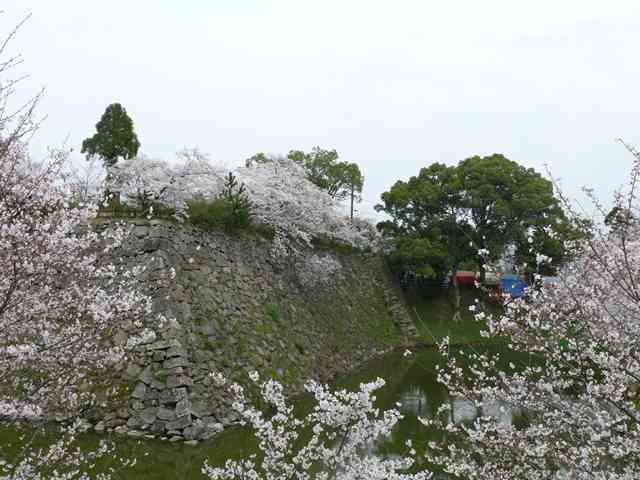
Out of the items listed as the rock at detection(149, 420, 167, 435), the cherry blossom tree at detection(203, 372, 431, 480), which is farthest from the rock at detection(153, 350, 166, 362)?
the cherry blossom tree at detection(203, 372, 431, 480)

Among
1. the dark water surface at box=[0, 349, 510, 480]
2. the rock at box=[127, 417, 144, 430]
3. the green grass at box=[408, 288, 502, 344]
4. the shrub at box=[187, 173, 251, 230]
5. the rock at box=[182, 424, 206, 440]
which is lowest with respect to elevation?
the dark water surface at box=[0, 349, 510, 480]

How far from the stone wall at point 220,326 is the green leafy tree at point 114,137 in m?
6.27

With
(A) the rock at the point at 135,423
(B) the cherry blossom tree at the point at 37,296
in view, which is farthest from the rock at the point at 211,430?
(B) the cherry blossom tree at the point at 37,296

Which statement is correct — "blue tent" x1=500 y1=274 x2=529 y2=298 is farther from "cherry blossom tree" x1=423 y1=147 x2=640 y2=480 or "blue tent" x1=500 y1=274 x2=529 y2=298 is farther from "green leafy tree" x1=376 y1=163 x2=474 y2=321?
"green leafy tree" x1=376 y1=163 x2=474 y2=321

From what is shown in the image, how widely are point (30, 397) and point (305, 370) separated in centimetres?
1025

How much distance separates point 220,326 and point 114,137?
9839 mm

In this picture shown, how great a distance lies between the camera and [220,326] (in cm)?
1214

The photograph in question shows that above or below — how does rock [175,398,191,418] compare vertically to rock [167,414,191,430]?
above

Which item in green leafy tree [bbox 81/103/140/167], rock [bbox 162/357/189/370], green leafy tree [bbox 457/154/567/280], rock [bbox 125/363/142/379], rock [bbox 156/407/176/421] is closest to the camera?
rock [bbox 156/407/176/421]

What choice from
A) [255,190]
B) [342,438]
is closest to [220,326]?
[255,190]

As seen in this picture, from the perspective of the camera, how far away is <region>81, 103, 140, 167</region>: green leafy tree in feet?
60.1

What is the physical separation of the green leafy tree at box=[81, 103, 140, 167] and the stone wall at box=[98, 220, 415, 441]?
6.27 metres

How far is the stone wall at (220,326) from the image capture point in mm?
9773

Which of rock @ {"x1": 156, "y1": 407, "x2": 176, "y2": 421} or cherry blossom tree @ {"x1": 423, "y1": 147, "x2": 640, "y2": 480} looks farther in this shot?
rock @ {"x1": 156, "y1": 407, "x2": 176, "y2": 421}
